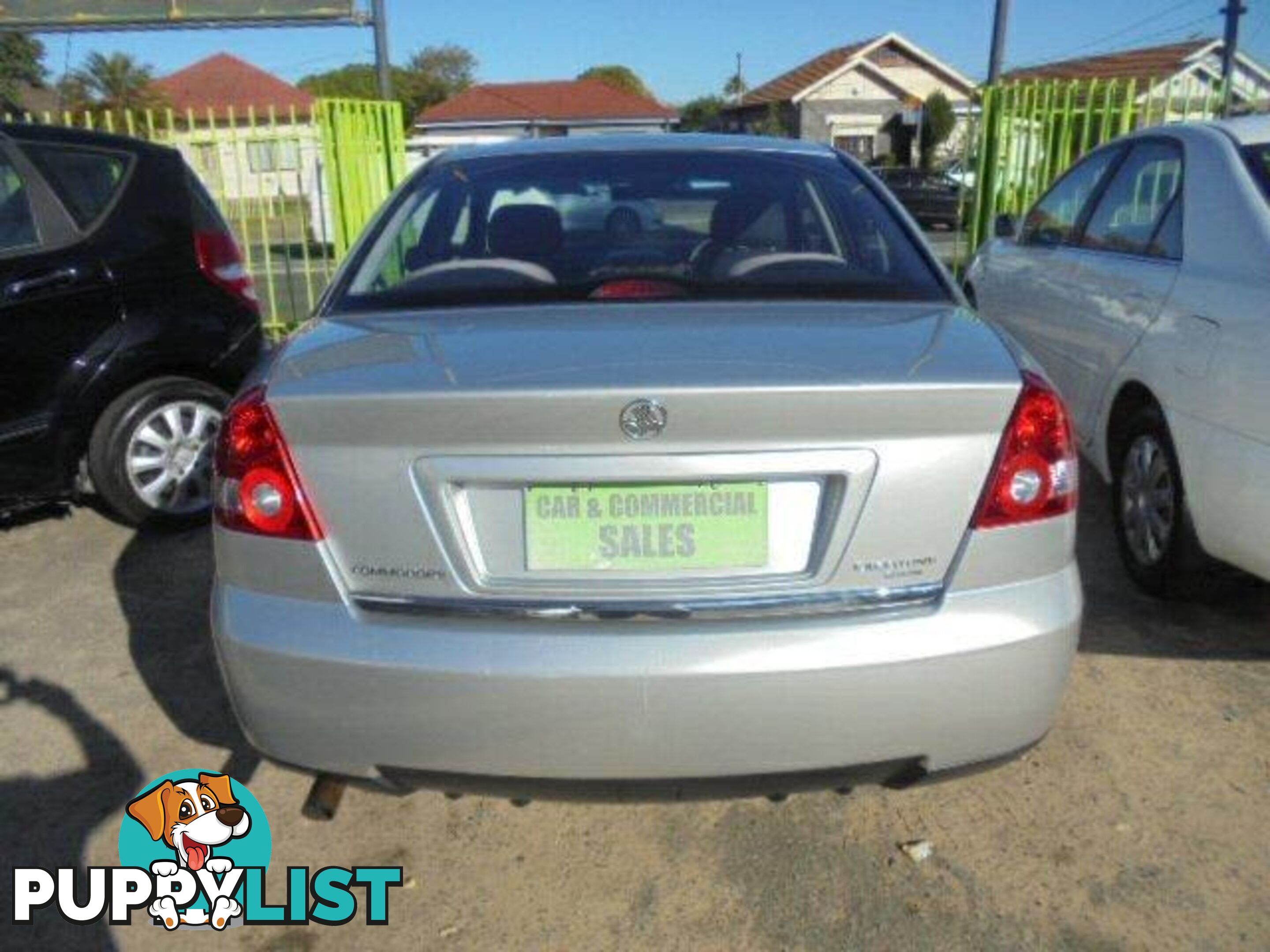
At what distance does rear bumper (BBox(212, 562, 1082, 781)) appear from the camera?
6.15ft

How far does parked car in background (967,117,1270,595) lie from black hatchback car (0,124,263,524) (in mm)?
3491

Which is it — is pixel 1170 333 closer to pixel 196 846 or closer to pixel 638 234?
pixel 638 234

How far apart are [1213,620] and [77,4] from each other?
42.6 ft

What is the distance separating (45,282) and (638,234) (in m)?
2.37

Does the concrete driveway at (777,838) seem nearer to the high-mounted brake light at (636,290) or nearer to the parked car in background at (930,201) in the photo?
the high-mounted brake light at (636,290)

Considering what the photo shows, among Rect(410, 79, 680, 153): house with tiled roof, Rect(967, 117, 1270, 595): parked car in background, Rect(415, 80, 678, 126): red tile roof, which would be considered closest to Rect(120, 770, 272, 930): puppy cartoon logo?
Rect(967, 117, 1270, 595): parked car in background

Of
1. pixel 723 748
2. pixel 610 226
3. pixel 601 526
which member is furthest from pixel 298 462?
pixel 610 226

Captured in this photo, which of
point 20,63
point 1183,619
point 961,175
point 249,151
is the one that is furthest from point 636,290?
point 20,63

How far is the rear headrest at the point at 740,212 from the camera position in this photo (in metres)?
3.01

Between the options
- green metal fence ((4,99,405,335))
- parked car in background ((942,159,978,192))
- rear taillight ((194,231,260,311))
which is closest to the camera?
rear taillight ((194,231,260,311))

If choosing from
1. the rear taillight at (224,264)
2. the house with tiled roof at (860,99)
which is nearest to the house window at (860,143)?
the house with tiled roof at (860,99)

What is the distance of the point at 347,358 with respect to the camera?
6.84 ft

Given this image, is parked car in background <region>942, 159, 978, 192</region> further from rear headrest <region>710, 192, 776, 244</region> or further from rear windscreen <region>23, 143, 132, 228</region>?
rear headrest <region>710, 192, 776, 244</region>

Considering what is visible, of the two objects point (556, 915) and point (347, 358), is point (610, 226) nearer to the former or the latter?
point (347, 358)
